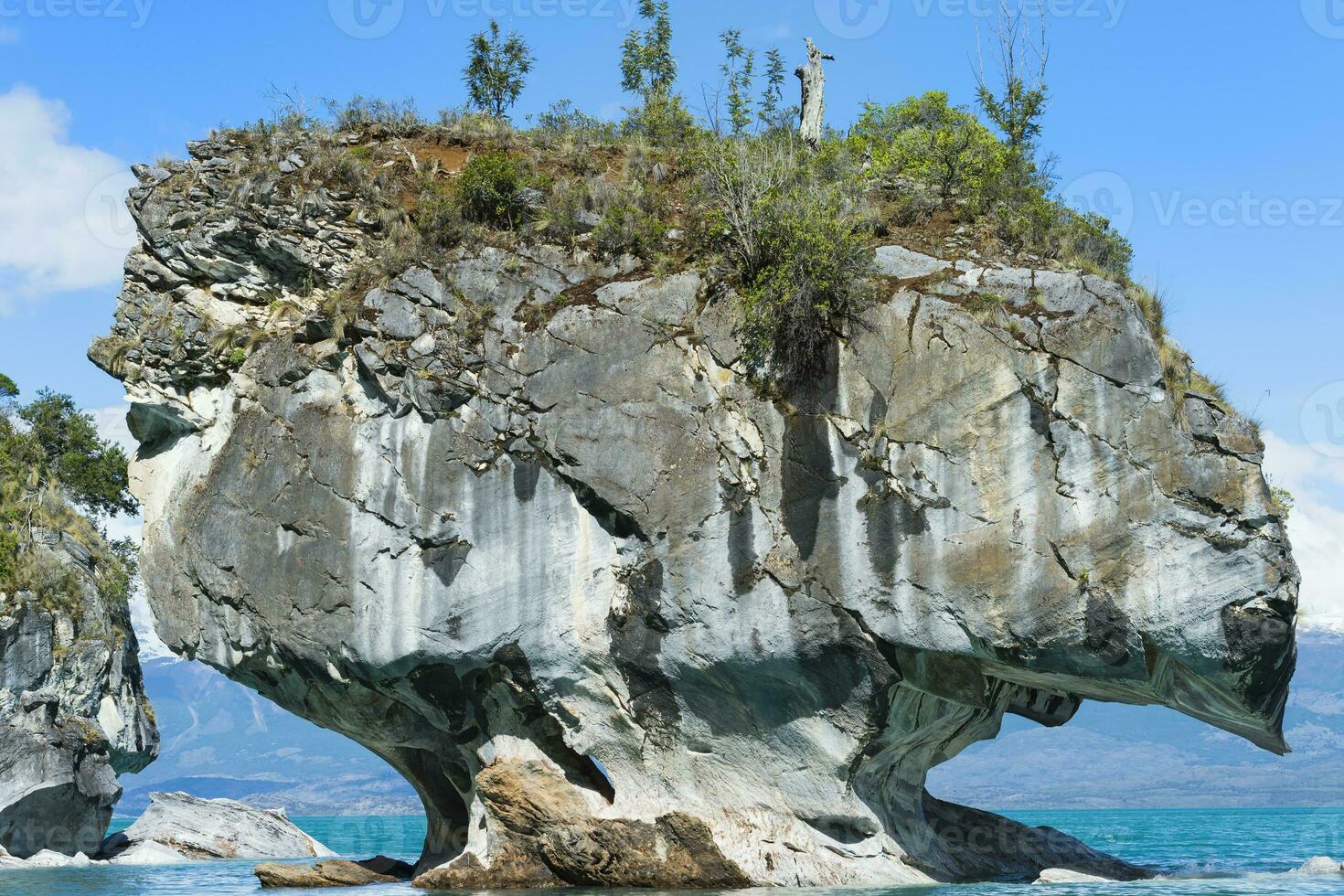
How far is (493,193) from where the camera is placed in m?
23.4

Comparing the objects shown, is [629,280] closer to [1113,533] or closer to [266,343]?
[266,343]

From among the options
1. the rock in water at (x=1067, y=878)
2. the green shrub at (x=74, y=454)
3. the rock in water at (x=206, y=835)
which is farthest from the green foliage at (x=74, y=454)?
the rock in water at (x=1067, y=878)

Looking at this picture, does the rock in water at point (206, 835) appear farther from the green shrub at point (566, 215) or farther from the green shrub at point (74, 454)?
the green shrub at point (566, 215)

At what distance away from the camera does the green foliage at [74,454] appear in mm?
44875

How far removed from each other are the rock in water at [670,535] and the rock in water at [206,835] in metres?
21.4

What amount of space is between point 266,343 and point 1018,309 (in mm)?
12218

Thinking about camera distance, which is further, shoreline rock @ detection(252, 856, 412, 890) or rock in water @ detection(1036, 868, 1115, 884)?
shoreline rock @ detection(252, 856, 412, 890)

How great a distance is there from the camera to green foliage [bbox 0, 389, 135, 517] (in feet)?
147

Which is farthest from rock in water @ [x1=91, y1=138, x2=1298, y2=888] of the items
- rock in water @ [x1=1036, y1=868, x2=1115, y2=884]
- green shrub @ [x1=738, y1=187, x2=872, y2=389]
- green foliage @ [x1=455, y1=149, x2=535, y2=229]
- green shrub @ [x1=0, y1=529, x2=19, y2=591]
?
green shrub @ [x1=0, y1=529, x2=19, y2=591]

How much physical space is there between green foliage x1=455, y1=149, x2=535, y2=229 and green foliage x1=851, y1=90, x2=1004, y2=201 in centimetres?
619

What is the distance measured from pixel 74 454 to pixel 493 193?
1092 inches

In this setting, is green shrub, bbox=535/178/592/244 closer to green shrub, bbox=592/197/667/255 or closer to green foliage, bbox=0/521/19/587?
green shrub, bbox=592/197/667/255

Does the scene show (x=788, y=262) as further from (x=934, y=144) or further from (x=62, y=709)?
(x=62, y=709)

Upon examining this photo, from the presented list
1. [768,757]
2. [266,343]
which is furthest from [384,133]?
[768,757]
